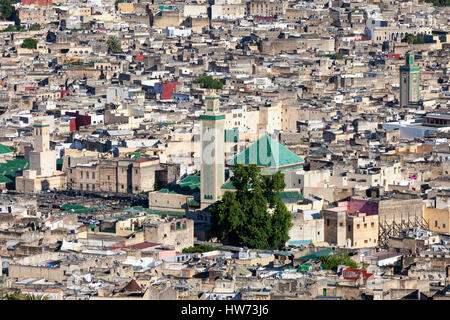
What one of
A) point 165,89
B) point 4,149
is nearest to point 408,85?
point 165,89

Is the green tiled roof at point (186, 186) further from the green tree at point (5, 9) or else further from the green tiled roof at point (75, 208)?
the green tree at point (5, 9)

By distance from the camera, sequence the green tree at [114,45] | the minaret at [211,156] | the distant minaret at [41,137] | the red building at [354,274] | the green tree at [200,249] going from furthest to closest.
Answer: the green tree at [114,45], the distant minaret at [41,137], the minaret at [211,156], the green tree at [200,249], the red building at [354,274]

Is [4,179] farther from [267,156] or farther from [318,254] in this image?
[318,254]

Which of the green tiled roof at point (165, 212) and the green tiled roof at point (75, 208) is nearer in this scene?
the green tiled roof at point (75, 208)

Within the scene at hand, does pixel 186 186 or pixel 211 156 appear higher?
pixel 211 156

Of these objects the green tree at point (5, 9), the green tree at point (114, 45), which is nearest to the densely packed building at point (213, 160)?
the green tree at point (114, 45)
